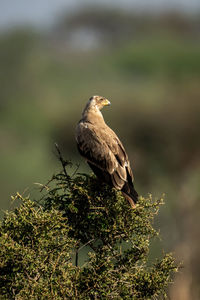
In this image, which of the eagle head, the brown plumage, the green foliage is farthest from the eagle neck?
the green foliage

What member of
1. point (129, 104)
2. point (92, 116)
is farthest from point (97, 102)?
point (129, 104)

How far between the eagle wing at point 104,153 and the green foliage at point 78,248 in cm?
68

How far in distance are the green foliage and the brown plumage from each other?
510 mm

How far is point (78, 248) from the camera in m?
5.98

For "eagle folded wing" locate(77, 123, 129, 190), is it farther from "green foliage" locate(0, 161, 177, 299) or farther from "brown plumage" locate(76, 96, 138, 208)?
"green foliage" locate(0, 161, 177, 299)

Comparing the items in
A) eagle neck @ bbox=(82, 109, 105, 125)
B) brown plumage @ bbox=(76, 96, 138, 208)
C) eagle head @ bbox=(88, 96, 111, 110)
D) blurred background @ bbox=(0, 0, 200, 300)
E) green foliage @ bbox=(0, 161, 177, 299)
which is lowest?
green foliage @ bbox=(0, 161, 177, 299)

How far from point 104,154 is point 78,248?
1.79 m

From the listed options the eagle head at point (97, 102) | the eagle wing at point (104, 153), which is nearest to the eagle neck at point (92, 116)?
the eagle head at point (97, 102)

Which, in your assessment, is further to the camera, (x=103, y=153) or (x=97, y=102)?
(x=97, y=102)

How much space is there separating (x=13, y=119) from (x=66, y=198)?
29.5 metres

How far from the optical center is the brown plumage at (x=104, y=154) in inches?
278

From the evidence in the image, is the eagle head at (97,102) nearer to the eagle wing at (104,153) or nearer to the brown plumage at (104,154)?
the brown plumage at (104,154)

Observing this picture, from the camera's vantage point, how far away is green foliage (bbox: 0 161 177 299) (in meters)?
5.61

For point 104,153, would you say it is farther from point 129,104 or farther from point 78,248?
point 129,104
